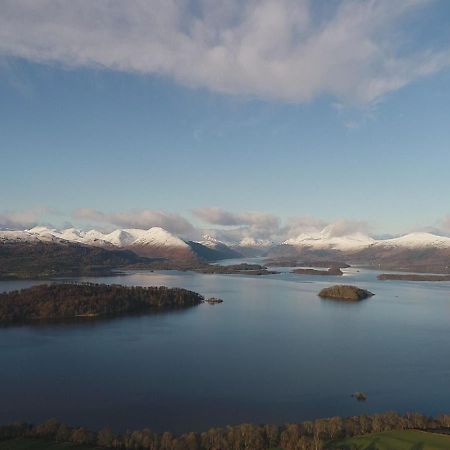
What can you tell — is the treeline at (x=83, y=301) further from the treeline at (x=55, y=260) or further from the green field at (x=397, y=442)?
the treeline at (x=55, y=260)

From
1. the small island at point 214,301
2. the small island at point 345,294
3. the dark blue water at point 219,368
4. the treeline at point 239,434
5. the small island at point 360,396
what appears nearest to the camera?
the treeline at point 239,434

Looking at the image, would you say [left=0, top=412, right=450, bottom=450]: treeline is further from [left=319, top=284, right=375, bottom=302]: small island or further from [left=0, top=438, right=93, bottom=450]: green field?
[left=319, top=284, right=375, bottom=302]: small island

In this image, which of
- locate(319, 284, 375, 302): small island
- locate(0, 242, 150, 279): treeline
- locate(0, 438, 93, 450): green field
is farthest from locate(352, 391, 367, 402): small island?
locate(0, 242, 150, 279): treeline

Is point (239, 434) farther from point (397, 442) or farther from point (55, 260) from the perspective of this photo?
point (55, 260)

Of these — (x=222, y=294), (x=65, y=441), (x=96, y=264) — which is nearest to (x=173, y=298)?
(x=222, y=294)

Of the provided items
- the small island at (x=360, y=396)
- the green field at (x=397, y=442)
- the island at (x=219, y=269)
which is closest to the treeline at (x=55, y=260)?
the island at (x=219, y=269)

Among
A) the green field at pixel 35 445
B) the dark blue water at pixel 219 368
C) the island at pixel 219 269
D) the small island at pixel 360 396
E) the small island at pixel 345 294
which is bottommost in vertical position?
the green field at pixel 35 445

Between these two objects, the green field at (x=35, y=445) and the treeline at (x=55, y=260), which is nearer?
the green field at (x=35, y=445)
